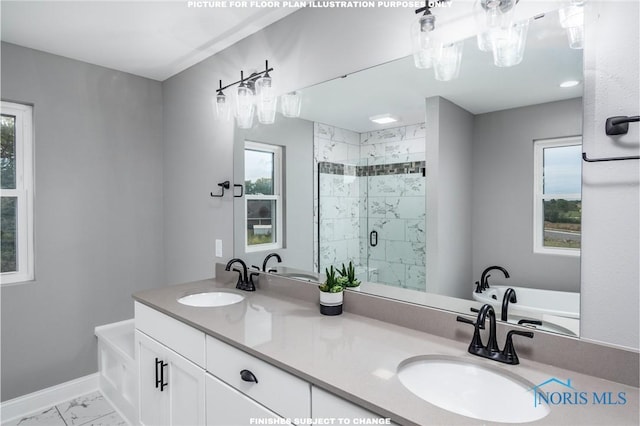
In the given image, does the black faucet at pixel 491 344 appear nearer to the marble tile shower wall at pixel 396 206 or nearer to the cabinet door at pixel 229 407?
the marble tile shower wall at pixel 396 206

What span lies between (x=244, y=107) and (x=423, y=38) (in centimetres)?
121

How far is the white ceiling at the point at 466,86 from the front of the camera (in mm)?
1136

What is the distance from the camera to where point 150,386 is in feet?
6.00

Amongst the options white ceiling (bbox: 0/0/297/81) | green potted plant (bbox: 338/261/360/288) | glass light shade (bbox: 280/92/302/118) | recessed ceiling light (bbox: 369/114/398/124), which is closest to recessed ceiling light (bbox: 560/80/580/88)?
recessed ceiling light (bbox: 369/114/398/124)

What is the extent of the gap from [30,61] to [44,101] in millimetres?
262

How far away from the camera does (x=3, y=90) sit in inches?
88.0

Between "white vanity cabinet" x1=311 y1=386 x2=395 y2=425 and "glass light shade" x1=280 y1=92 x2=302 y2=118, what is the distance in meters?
1.47

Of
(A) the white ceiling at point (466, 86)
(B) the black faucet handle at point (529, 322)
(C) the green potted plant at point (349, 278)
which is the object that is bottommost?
(B) the black faucet handle at point (529, 322)

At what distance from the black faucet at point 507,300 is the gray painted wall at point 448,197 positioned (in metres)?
0.13

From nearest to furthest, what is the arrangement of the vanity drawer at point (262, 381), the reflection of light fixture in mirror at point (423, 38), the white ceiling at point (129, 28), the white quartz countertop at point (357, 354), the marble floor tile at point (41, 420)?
the white quartz countertop at point (357, 354), the vanity drawer at point (262, 381), the reflection of light fixture in mirror at point (423, 38), the white ceiling at point (129, 28), the marble floor tile at point (41, 420)

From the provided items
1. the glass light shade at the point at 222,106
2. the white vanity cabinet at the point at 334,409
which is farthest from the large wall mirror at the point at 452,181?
the white vanity cabinet at the point at 334,409

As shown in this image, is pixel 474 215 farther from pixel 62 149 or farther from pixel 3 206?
pixel 3 206

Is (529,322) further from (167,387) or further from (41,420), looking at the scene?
(41,420)

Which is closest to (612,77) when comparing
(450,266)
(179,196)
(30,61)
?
(450,266)
